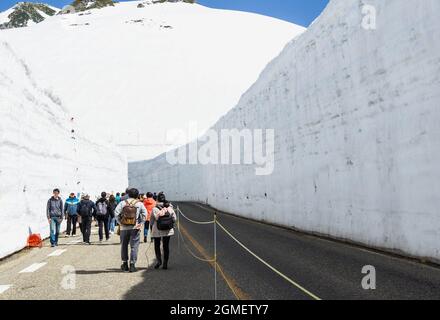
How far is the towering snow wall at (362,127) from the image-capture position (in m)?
9.35

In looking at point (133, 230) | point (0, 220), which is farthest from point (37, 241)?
point (133, 230)

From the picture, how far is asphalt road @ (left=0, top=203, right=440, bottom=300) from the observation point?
677cm

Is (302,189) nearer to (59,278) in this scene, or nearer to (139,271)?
(139,271)

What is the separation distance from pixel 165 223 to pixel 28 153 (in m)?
8.54

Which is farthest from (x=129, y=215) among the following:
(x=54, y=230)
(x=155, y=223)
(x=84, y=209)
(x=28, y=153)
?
(x=28, y=153)

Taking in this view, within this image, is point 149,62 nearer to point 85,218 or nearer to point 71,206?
point 71,206

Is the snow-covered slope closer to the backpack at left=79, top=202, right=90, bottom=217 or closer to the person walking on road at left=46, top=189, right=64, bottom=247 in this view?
the backpack at left=79, top=202, right=90, bottom=217

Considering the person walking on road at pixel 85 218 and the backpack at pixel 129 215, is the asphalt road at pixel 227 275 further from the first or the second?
the person walking on road at pixel 85 218

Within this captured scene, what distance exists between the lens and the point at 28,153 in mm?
16031

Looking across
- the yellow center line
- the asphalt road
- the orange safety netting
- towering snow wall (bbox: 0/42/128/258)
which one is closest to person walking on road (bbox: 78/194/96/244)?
the orange safety netting

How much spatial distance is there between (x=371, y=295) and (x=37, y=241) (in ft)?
35.3

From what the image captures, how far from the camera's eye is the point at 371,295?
6520mm

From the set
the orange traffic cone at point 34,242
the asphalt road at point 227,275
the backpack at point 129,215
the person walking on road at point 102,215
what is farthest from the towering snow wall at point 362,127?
the orange traffic cone at point 34,242

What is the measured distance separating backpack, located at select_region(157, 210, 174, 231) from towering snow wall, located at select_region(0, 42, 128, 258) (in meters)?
4.39
